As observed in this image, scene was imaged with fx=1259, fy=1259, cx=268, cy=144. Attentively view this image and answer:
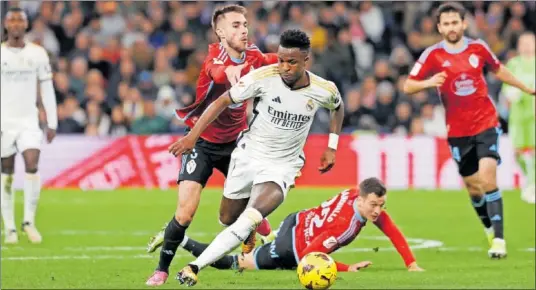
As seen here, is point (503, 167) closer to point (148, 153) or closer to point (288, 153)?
point (148, 153)

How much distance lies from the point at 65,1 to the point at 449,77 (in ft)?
45.2

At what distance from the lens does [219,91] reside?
A: 1168cm

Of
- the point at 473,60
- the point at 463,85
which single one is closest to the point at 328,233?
the point at 463,85

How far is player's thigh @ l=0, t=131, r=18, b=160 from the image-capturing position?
51.0ft

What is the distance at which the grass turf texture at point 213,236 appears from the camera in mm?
12062

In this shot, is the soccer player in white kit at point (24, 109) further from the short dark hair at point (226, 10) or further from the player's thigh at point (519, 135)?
the player's thigh at point (519, 135)

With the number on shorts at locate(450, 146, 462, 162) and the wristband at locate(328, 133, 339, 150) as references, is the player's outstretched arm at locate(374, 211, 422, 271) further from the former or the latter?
the number on shorts at locate(450, 146, 462, 162)

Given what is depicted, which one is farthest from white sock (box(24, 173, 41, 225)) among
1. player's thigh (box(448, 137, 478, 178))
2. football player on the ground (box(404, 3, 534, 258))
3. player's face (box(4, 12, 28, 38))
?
player's thigh (box(448, 137, 478, 178))

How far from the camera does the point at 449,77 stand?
568 inches

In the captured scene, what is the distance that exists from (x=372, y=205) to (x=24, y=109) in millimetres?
5223

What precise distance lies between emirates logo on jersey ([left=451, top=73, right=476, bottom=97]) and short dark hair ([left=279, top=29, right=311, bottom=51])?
13.8ft

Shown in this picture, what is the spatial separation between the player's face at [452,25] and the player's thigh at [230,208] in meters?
3.83

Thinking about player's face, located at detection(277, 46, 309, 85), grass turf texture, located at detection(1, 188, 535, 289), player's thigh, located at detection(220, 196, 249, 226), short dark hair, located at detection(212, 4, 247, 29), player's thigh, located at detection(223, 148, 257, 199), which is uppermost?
short dark hair, located at detection(212, 4, 247, 29)

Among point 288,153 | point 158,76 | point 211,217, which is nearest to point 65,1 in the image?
point 158,76
